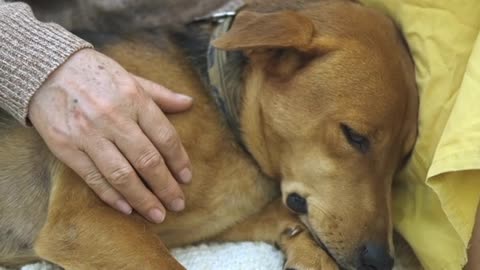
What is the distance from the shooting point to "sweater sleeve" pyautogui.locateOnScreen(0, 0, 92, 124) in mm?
1610

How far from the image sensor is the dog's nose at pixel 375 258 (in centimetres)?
163

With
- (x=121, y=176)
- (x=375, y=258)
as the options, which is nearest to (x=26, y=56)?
(x=121, y=176)

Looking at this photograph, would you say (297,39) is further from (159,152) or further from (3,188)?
(3,188)

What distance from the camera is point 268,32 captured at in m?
1.64

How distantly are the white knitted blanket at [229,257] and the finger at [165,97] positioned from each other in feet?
1.23

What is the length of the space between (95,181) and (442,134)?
80 cm

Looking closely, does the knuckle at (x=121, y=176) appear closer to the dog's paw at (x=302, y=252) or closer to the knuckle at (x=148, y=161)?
the knuckle at (x=148, y=161)

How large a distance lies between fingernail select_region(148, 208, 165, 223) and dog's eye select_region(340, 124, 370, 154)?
0.49 meters

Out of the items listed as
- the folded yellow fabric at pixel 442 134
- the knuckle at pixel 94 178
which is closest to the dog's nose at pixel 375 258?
the folded yellow fabric at pixel 442 134

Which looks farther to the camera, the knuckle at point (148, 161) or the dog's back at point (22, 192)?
the dog's back at point (22, 192)

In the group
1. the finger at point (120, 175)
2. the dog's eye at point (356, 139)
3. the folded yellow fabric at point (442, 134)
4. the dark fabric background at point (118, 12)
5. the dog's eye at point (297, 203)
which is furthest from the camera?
the dark fabric background at point (118, 12)

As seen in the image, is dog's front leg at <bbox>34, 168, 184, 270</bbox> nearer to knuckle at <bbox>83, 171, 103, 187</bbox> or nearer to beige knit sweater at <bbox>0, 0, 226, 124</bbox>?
knuckle at <bbox>83, 171, 103, 187</bbox>

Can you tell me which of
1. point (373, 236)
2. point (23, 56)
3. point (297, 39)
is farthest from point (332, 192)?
point (23, 56)

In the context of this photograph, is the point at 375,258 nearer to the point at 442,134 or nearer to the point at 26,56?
the point at 442,134
